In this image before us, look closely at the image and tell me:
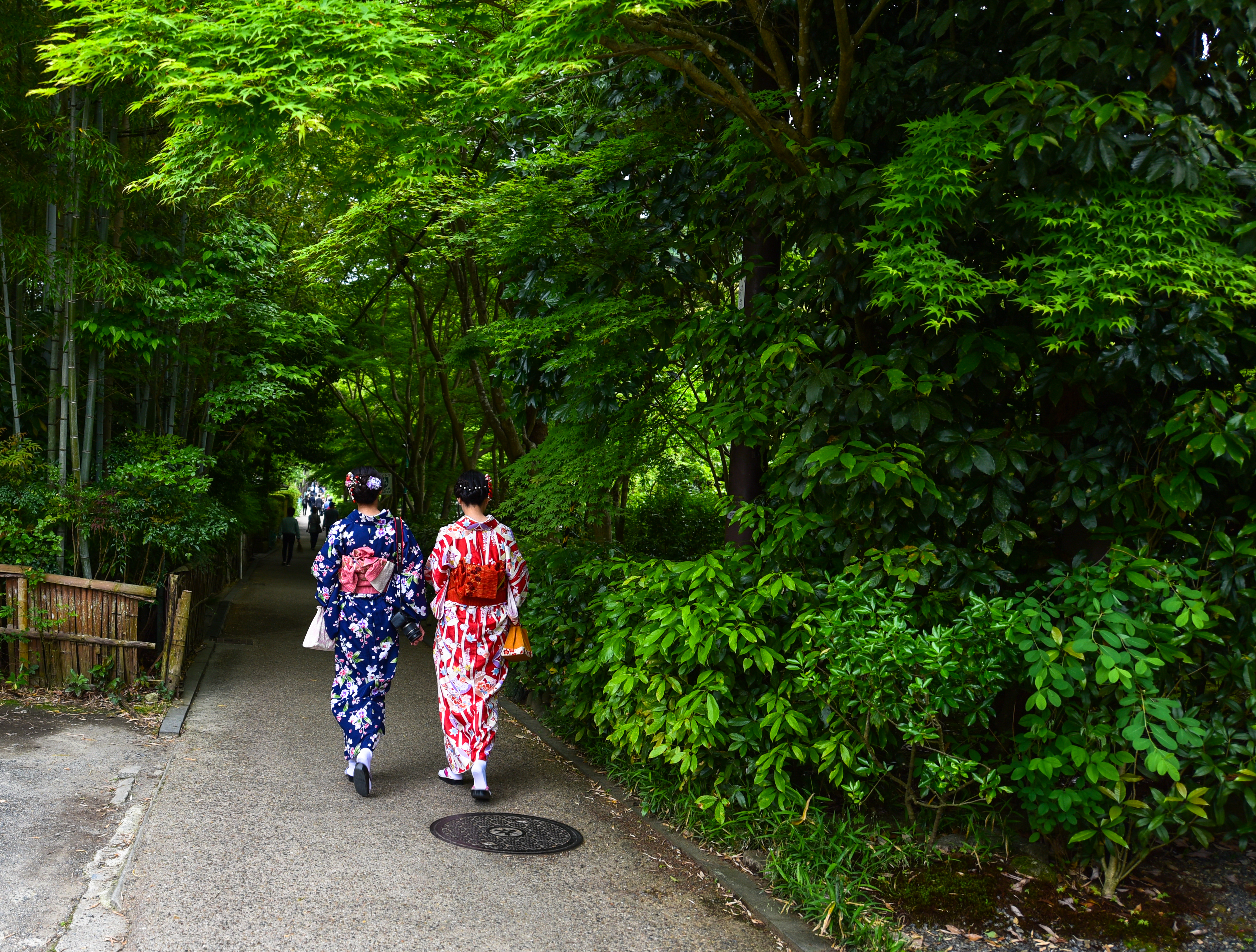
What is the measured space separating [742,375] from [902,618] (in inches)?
67.2

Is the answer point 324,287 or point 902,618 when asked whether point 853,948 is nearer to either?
point 902,618

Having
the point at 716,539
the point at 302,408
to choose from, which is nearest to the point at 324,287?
the point at 302,408

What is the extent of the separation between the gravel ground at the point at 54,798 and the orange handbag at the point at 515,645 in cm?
204

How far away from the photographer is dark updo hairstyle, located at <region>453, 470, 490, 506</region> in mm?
5305

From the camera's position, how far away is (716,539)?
10.2 m

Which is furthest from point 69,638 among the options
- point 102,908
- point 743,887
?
point 743,887

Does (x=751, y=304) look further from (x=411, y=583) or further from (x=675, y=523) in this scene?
(x=675, y=523)

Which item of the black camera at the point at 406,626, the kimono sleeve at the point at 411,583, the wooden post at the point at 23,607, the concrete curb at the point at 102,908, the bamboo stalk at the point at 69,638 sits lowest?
the concrete curb at the point at 102,908

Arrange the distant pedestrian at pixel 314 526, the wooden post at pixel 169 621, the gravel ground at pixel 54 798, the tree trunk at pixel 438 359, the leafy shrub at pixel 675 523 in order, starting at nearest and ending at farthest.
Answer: the gravel ground at pixel 54 798 → the wooden post at pixel 169 621 → the leafy shrub at pixel 675 523 → the tree trunk at pixel 438 359 → the distant pedestrian at pixel 314 526

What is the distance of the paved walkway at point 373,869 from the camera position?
3.42 metres

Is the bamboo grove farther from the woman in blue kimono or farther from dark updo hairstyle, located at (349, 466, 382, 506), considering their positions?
dark updo hairstyle, located at (349, 466, 382, 506)

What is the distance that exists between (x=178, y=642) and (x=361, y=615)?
Answer: 2678mm

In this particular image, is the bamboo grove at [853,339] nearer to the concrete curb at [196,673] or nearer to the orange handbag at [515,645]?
the orange handbag at [515,645]

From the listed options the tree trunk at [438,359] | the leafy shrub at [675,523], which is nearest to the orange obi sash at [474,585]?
the leafy shrub at [675,523]
